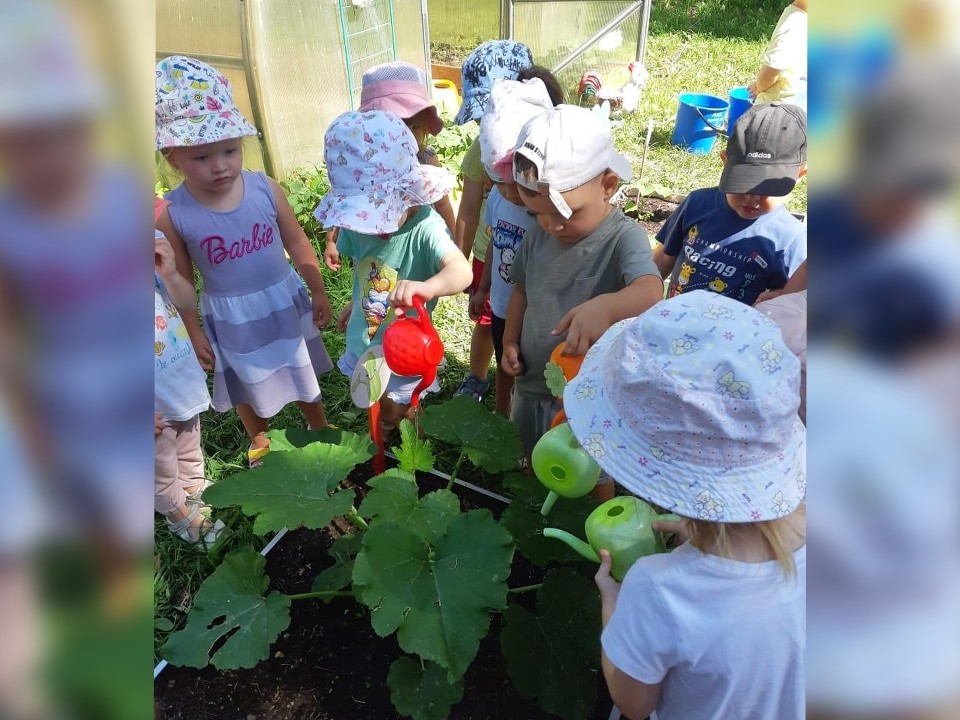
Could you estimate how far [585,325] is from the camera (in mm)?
1497

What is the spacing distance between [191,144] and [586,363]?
1288 mm

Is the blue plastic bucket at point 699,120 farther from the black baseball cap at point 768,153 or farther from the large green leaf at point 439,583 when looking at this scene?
the large green leaf at point 439,583

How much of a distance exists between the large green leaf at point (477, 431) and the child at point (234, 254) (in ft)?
2.01

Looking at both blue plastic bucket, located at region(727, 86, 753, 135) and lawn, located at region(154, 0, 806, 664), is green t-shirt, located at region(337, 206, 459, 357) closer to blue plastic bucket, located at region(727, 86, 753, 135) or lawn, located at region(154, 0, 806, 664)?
lawn, located at region(154, 0, 806, 664)

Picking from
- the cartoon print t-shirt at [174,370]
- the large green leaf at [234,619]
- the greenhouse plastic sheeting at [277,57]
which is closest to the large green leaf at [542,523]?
the large green leaf at [234,619]

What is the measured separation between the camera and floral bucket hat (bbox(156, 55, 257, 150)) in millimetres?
1783

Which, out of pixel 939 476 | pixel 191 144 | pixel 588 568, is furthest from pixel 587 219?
pixel 939 476

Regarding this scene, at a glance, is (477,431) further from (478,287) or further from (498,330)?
(478,287)

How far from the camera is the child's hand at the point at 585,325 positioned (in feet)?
4.90

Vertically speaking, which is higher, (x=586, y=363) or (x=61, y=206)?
(x=61, y=206)

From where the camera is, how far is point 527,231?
194cm

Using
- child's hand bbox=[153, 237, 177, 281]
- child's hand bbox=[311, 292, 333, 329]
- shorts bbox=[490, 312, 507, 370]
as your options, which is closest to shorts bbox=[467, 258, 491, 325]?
shorts bbox=[490, 312, 507, 370]

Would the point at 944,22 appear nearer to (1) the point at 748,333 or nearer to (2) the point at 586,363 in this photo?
(1) the point at 748,333

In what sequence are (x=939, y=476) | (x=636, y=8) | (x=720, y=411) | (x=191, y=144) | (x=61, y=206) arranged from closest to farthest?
(x=61, y=206)
(x=939, y=476)
(x=720, y=411)
(x=191, y=144)
(x=636, y=8)
